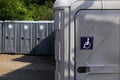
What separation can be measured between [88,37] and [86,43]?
98mm

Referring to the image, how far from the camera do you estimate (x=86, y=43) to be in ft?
21.1

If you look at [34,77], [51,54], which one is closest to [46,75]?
[34,77]

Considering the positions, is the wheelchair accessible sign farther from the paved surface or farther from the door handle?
the paved surface

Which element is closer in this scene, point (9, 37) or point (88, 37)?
point (88, 37)

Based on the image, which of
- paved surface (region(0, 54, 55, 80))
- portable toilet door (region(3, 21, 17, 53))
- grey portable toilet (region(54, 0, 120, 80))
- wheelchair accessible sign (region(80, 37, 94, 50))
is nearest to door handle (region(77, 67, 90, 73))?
grey portable toilet (region(54, 0, 120, 80))

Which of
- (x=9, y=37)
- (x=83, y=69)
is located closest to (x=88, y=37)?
(x=83, y=69)

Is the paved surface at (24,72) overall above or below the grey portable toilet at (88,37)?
below

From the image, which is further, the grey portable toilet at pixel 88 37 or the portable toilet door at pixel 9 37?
the portable toilet door at pixel 9 37

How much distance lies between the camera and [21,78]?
15641 millimetres

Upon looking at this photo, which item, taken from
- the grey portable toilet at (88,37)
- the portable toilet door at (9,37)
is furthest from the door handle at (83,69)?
the portable toilet door at (9,37)

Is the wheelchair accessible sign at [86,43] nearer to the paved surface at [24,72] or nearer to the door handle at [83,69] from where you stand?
the door handle at [83,69]

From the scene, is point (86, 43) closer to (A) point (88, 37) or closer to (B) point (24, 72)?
(A) point (88, 37)

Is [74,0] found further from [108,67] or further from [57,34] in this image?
[108,67]

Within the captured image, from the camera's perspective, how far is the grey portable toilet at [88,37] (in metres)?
6.45
